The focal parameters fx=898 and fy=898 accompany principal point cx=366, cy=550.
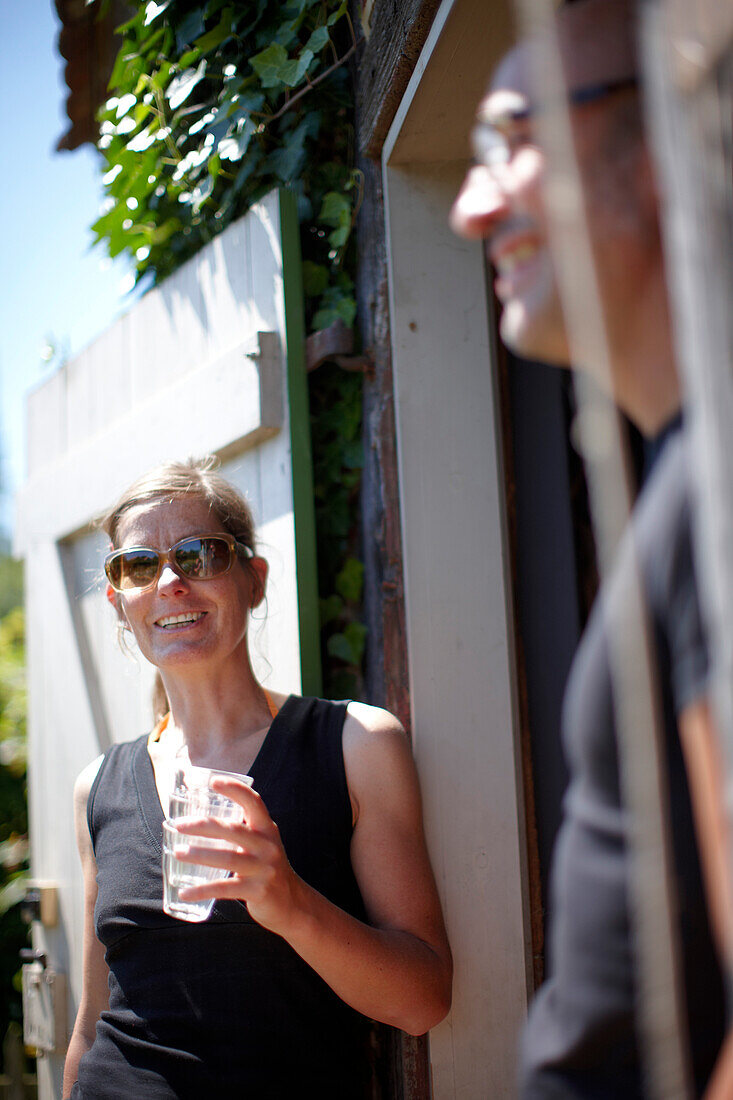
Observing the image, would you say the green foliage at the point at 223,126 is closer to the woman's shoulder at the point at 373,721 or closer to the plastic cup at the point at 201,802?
the woman's shoulder at the point at 373,721

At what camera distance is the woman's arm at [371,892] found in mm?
1115

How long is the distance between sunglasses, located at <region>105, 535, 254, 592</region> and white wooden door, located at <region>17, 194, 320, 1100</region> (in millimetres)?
140

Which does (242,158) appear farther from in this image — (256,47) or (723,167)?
(723,167)

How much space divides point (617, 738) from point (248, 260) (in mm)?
1594

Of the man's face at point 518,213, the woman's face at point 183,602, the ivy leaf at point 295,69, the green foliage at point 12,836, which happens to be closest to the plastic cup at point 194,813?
the woman's face at point 183,602

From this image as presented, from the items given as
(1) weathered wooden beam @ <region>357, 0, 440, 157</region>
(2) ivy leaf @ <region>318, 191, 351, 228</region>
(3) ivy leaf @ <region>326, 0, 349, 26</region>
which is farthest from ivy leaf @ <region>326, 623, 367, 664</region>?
(3) ivy leaf @ <region>326, 0, 349, 26</region>

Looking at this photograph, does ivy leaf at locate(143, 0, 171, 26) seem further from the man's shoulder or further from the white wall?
the man's shoulder

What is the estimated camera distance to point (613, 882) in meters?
0.62

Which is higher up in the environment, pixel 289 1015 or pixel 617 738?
pixel 617 738

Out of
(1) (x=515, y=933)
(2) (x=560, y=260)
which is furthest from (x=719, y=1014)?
(1) (x=515, y=933)

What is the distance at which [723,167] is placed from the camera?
50cm

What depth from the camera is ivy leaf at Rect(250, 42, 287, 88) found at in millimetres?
1955

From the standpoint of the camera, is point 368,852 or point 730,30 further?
point 368,852

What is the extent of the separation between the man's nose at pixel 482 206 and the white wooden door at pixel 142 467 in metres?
1.05
